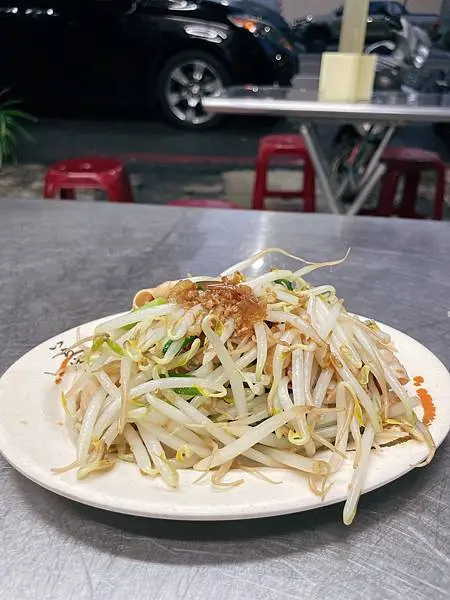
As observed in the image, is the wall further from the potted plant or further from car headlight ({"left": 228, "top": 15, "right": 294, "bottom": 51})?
the potted plant

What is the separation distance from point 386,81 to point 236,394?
3.61 meters

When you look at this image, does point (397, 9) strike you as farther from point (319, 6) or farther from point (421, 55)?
point (319, 6)

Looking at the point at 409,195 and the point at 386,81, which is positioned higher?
the point at 386,81

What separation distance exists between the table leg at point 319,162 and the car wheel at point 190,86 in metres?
1.89

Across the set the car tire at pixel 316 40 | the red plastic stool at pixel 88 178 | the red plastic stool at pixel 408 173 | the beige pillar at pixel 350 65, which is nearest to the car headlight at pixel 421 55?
the car tire at pixel 316 40

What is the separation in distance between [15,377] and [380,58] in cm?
400

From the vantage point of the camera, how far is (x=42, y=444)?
0.80 metres

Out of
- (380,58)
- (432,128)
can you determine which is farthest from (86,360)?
(432,128)

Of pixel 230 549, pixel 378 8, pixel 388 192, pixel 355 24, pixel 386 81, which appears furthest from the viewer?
pixel 378 8

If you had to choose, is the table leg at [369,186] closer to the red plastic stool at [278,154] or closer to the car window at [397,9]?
the red plastic stool at [278,154]

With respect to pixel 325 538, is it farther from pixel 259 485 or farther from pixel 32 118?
pixel 32 118

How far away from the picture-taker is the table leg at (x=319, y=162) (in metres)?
2.81

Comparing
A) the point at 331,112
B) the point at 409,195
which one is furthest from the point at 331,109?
the point at 409,195

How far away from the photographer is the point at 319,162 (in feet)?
9.49
